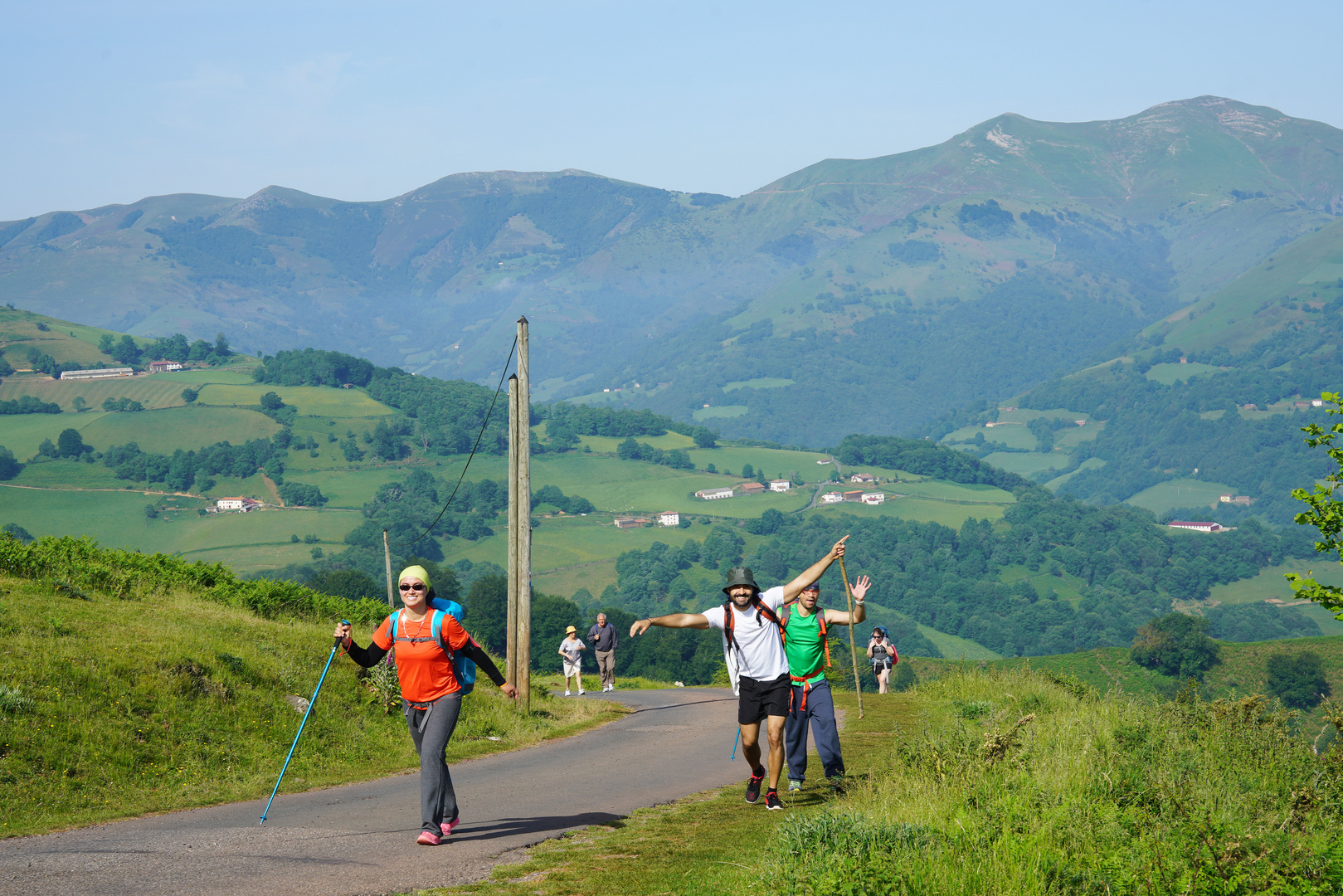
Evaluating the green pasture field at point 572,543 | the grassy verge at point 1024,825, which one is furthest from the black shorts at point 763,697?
the green pasture field at point 572,543

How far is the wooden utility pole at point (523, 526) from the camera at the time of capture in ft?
52.6

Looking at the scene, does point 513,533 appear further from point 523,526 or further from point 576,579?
point 576,579

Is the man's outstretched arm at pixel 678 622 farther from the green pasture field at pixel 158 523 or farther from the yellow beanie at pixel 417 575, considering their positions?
the green pasture field at pixel 158 523

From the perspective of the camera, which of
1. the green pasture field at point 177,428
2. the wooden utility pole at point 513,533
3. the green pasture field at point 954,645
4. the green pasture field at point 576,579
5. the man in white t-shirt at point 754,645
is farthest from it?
the green pasture field at point 177,428

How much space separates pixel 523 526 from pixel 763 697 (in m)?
8.42

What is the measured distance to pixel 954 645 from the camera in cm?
14425

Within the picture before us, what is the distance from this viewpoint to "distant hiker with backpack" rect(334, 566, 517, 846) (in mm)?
7637

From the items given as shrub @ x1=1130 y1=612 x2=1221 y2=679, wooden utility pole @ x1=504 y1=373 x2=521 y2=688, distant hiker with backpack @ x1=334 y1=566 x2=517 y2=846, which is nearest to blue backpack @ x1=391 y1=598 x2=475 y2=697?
distant hiker with backpack @ x1=334 y1=566 x2=517 y2=846

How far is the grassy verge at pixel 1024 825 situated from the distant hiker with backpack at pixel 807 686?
12.1 inches

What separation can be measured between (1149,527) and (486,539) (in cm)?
11796

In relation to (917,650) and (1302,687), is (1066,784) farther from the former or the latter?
(917,650)

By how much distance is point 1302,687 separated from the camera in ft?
182

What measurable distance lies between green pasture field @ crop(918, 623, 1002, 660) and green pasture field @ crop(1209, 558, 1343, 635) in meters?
50.1

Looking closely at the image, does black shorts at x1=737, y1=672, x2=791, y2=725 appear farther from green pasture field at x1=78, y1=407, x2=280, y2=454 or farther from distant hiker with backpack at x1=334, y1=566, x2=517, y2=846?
green pasture field at x1=78, y1=407, x2=280, y2=454
